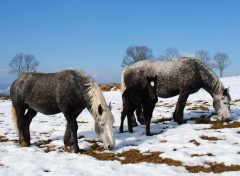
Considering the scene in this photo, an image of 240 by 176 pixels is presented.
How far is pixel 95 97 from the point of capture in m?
10.5

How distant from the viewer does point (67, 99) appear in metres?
10.7

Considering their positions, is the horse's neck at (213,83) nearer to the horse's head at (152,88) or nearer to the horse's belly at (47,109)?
the horse's head at (152,88)

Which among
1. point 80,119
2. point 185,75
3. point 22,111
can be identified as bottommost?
point 80,119

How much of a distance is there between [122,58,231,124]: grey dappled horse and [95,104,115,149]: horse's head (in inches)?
184

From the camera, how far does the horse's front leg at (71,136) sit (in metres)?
10.6

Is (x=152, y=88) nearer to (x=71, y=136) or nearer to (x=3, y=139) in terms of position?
(x=71, y=136)

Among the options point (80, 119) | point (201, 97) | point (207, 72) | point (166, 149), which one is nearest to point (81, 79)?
point (166, 149)

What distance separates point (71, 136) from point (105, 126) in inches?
64.4

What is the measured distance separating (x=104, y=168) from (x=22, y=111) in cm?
494

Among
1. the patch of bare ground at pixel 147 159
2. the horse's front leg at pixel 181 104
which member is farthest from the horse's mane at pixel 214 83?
the patch of bare ground at pixel 147 159

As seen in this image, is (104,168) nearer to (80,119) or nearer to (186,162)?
(186,162)

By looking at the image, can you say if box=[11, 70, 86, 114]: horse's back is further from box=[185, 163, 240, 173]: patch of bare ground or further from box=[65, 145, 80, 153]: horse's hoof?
box=[185, 163, 240, 173]: patch of bare ground

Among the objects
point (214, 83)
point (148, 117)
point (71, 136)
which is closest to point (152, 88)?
point (148, 117)

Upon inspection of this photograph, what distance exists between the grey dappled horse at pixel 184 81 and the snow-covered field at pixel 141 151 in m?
0.80
